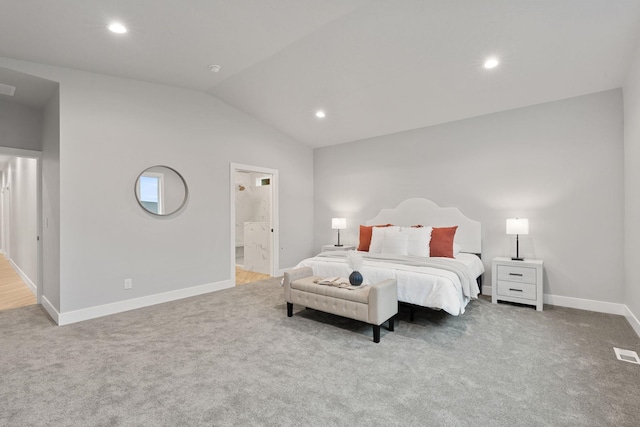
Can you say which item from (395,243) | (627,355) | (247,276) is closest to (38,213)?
(247,276)

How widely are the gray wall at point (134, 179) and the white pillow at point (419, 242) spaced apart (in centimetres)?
277

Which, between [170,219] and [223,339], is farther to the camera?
[170,219]

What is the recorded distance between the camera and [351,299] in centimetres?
293

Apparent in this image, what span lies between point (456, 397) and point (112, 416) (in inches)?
82.5

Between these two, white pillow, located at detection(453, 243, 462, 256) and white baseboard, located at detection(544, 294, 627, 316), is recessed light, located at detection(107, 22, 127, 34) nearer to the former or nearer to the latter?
white pillow, located at detection(453, 243, 462, 256)

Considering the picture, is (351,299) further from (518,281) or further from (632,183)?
(632,183)

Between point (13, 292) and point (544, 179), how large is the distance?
7.82m

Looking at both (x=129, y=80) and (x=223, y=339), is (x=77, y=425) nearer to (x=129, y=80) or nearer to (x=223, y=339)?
(x=223, y=339)

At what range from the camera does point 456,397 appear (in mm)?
1945

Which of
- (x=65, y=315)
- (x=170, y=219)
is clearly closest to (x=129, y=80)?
(x=170, y=219)

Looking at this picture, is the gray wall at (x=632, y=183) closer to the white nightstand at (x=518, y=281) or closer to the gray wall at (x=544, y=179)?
the gray wall at (x=544, y=179)

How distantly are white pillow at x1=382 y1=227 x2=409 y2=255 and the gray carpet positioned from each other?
3.09 feet

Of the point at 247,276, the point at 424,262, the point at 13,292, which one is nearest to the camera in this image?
the point at 424,262

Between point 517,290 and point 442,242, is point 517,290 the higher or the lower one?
the lower one
